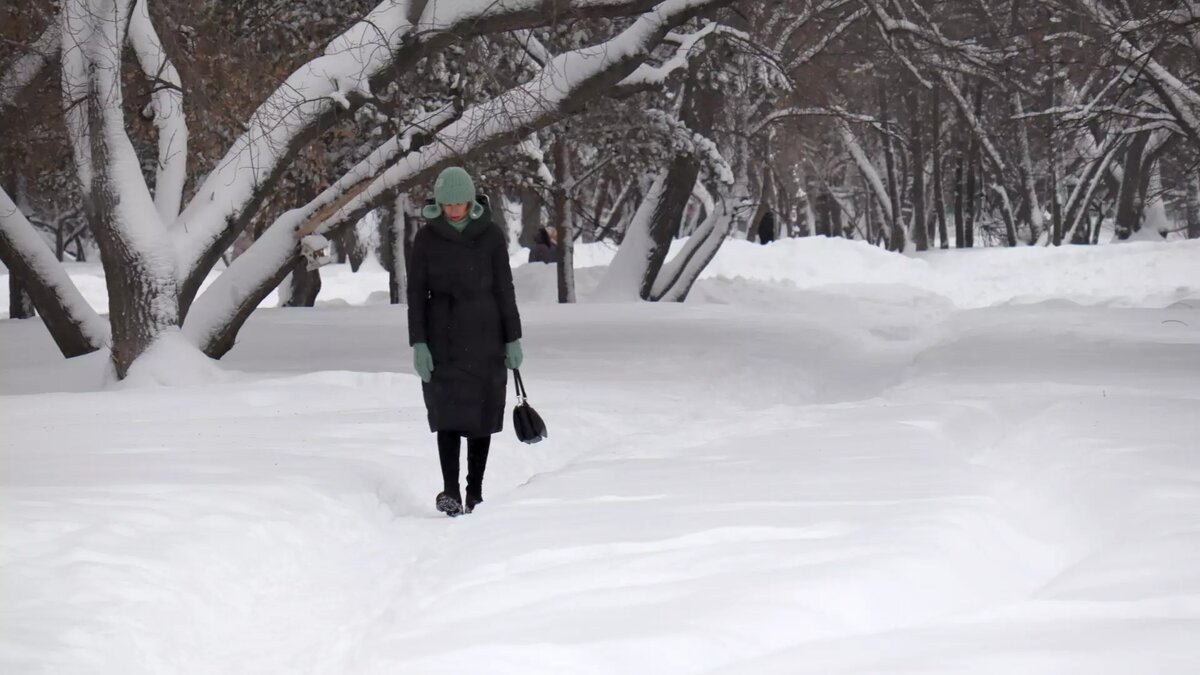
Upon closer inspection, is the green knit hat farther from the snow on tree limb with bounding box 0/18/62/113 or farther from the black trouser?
the snow on tree limb with bounding box 0/18/62/113

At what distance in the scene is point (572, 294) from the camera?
2391cm

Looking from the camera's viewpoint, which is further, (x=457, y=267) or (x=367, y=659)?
(x=457, y=267)

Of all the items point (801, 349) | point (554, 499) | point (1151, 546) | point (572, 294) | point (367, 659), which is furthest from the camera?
point (572, 294)

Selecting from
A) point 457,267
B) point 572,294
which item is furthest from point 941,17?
point 457,267

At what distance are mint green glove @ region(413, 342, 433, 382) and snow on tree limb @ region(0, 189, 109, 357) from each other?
298 inches

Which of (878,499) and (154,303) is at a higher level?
(154,303)

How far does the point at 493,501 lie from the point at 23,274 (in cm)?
862

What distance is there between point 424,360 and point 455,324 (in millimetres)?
261

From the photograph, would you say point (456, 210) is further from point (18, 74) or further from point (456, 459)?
point (18, 74)

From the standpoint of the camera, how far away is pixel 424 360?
7.38 m

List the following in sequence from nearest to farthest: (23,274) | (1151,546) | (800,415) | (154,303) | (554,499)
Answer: (1151,546), (554,499), (800,415), (154,303), (23,274)

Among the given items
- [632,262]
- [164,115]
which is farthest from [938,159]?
[164,115]

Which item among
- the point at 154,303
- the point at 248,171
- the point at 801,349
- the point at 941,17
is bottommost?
the point at 801,349

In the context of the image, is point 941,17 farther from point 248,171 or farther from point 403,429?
point 403,429
